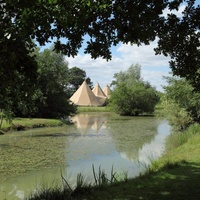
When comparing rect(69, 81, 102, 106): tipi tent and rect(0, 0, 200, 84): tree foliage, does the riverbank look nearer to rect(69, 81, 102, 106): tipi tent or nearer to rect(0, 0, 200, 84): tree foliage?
rect(0, 0, 200, 84): tree foliage

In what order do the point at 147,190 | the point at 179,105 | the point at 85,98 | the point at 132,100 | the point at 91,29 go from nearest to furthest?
the point at 91,29 < the point at 147,190 < the point at 179,105 < the point at 132,100 < the point at 85,98

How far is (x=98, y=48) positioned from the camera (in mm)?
4906

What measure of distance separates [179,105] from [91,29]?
16.3 m

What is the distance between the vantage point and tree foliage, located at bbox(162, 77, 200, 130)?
1919cm

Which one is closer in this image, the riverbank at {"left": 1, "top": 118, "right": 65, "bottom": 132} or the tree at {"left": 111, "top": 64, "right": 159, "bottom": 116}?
the riverbank at {"left": 1, "top": 118, "right": 65, "bottom": 132}

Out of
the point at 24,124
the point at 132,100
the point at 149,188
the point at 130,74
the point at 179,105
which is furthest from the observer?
the point at 130,74

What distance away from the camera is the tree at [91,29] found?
3945 millimetres

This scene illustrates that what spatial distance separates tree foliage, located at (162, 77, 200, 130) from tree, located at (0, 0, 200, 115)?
13.8 metres

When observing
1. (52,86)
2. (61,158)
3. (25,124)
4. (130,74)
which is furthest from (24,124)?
(130,74)

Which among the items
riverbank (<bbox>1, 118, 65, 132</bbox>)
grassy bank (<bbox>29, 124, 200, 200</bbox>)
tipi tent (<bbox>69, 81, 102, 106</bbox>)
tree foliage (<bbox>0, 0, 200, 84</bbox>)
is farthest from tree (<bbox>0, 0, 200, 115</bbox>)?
tipi tent (<bbox>69, 81, 102, 106</bbox>)

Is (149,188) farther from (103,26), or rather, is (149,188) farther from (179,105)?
(179,105)

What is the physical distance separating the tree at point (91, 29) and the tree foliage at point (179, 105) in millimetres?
13775

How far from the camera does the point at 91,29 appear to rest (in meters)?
4.82

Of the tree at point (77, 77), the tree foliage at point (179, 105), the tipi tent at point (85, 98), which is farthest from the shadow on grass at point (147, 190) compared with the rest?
the tree at point (77, 77)
